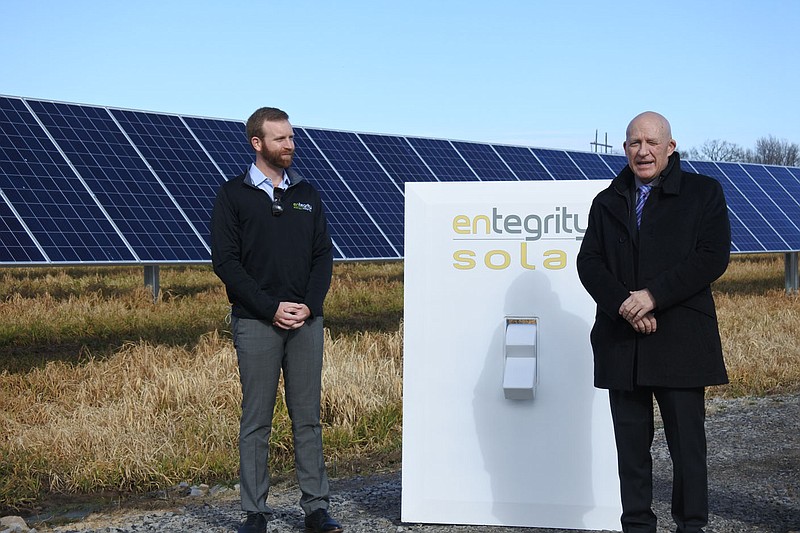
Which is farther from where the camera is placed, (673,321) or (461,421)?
(461,421)

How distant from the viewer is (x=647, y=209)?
13.0 ft

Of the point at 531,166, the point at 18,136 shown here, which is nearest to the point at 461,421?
the point at 18,136

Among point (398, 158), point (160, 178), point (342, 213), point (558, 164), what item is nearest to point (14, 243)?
point (160, 178)

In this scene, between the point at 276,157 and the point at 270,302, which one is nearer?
the point at 270,302

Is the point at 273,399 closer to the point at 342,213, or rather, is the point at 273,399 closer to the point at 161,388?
the point at 161,388

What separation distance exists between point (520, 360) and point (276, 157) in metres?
1.54

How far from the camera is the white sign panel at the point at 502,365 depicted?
4840 millimetres

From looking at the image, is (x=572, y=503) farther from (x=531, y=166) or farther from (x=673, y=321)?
(x=531, y=166)

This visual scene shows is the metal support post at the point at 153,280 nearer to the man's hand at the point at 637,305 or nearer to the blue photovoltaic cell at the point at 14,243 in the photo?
the blue photovoltaic cell at the point at 14,243

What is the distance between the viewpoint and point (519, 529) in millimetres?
4871

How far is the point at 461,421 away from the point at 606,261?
4.26 ft

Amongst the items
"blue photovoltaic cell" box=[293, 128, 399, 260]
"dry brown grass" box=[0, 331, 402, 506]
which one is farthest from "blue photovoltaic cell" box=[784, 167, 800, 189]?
"dry brown grass" box=[0, 331, 402, 506]

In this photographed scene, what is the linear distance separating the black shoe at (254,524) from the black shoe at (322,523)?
224mm

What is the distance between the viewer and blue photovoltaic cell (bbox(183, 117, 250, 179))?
14414mm
